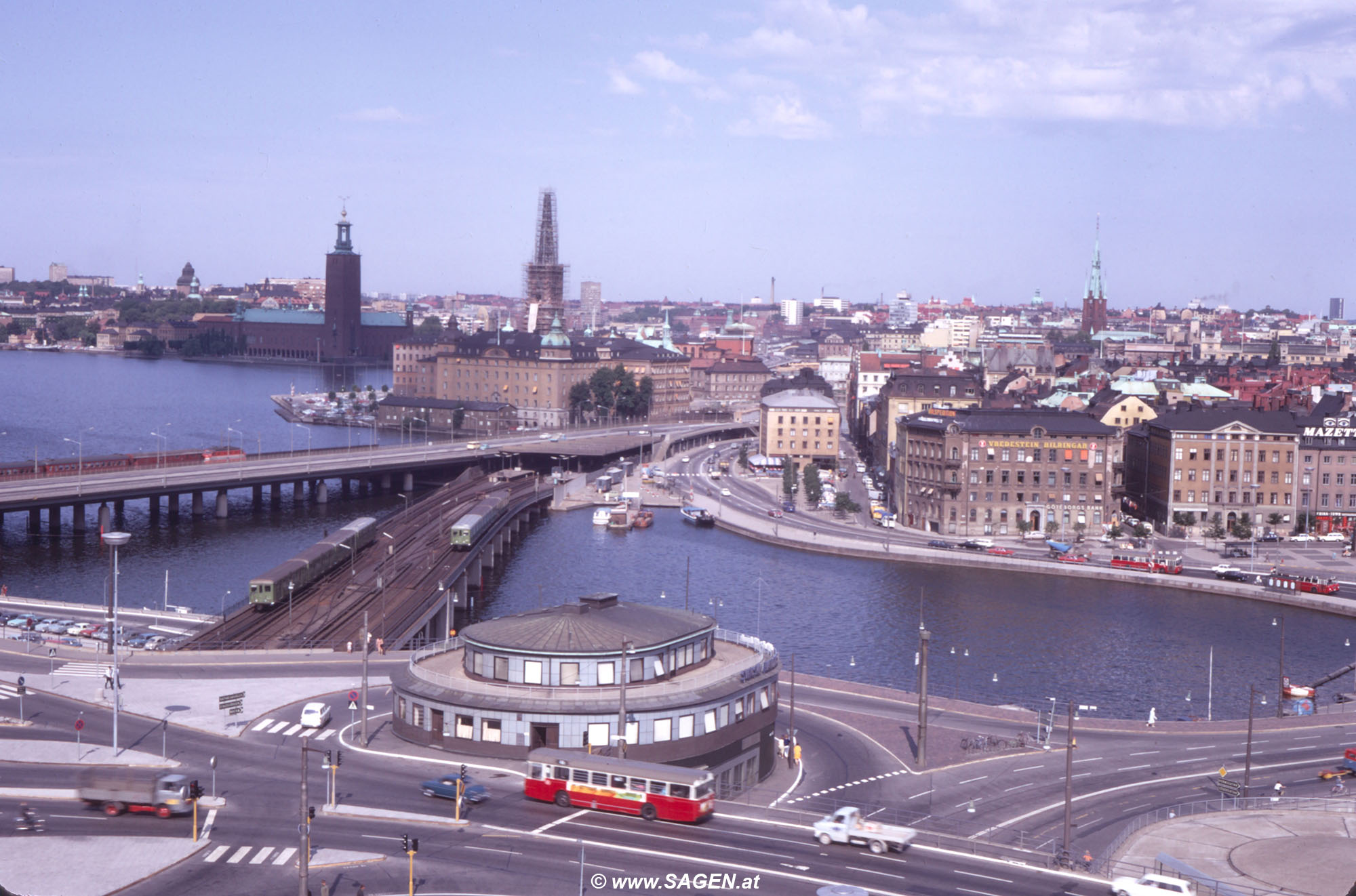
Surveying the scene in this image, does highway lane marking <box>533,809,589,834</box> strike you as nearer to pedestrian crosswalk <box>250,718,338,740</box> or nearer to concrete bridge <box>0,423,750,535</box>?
pedestrian crosswalk <box>250,718,338,740</box>

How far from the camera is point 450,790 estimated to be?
886 inches

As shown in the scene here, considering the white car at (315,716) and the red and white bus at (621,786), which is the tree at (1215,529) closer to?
the red and white bus at (621,786)

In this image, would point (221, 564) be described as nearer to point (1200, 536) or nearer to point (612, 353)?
point (1200, 536)

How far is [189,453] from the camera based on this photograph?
81125mm

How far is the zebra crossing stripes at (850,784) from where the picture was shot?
25.5 metres

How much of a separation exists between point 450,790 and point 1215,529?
50.9 metres

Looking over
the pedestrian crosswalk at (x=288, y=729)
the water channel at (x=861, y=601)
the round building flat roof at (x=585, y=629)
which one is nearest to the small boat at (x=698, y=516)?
the water channel at (x=861, y=601)

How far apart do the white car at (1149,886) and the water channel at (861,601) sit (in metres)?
18.4

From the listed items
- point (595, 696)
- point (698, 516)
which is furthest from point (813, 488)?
point (595, 696)

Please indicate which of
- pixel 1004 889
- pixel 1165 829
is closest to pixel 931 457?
pixel 1165 829

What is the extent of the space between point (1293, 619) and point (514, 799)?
36880 mm

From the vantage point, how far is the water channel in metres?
41.5

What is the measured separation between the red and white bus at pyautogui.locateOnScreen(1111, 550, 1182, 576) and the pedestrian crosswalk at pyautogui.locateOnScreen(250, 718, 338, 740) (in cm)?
4022

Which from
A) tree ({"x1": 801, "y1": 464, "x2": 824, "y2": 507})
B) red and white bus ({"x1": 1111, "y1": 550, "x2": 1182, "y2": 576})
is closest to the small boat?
tree ({"x1": 801, "y1": 464, "x2": 824, "y2": 507})
